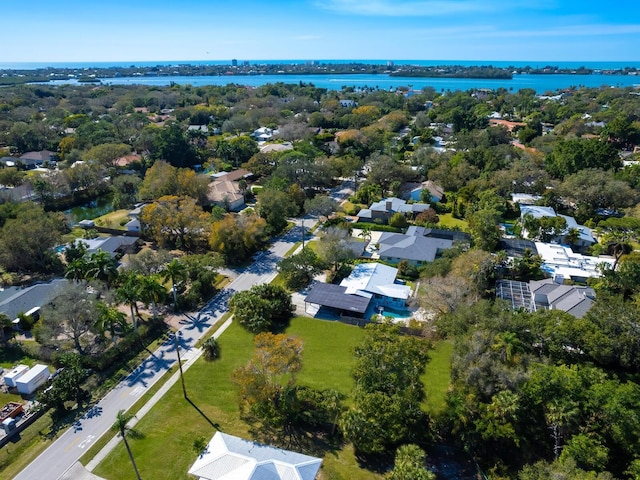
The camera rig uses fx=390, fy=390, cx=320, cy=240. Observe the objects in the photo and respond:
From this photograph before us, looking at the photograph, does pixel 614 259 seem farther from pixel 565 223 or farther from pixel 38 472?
pixel 38 472

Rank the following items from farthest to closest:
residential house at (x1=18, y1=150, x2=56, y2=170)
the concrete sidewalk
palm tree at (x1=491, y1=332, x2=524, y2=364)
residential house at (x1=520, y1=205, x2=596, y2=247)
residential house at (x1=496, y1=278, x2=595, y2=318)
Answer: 1. residential house at (x1=18, y1=150, x2=56, y2=170)
2. residential house at (x1=520, y1=205, x2=596, y2=247)
3. residential house at (x1=496, y1=278, x2=595, y2=318)
4. palm tree at (x1=491, y1=332, x2=524, y2=364)
5. the concrete sidewalk

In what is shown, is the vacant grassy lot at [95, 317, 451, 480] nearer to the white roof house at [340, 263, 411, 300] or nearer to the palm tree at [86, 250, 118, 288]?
the white roof house at [340, 263, 411, 300]

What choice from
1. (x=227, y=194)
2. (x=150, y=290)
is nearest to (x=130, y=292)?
(x=150, y=290)

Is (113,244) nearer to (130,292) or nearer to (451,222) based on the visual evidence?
(130,292)

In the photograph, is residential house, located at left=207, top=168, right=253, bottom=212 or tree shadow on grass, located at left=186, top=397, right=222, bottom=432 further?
residential house, located at left=207, top=168, right=253, bottom=212

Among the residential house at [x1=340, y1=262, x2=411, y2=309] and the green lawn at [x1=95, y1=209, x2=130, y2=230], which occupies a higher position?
the residential house at [x1=340, y1=262, x2=411, y2=309]

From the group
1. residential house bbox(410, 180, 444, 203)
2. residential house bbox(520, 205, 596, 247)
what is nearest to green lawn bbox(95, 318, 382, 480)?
residential house bbox(520, 205, 596, 247)

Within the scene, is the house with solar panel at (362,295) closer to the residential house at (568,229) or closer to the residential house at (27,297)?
the residential house at (27,297)
